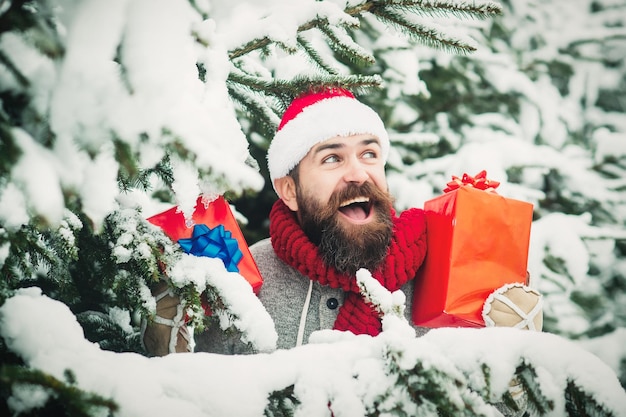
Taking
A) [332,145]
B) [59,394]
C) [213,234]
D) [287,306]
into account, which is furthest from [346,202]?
[59,394]

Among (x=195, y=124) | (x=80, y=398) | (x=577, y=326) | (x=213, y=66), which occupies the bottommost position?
(x=577, y=326)

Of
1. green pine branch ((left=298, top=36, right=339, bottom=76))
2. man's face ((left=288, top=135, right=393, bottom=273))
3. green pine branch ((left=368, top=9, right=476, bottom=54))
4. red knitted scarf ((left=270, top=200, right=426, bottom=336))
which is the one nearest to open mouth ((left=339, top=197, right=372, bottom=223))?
man's face ((left=288, top=135, right=393, bottom=273))

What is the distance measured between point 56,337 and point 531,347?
0.84 m

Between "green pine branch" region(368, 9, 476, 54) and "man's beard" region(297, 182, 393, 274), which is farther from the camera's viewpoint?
"man's beard" region(297, 182, 393, 274)

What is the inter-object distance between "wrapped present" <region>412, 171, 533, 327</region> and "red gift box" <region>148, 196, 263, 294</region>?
659 millimetres

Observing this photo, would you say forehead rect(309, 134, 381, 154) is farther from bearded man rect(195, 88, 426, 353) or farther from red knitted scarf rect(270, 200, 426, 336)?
red knitted scarf rect(270, 200, 426, 336)

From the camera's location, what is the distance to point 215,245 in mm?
1546

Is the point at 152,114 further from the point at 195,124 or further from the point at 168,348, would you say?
the point at 168,348

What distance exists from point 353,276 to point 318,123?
24.7 inches

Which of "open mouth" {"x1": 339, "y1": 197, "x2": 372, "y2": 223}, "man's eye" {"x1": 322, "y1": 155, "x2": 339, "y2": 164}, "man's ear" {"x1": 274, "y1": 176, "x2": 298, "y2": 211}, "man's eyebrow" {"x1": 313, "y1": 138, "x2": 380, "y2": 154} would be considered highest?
"man's eyebrow" {"x1": 313, "y1": 138, "x2": 380, "y2": 154}

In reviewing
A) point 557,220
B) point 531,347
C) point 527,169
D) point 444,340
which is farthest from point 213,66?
point 527,169

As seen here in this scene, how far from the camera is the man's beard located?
5.98 ft

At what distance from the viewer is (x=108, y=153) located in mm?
716

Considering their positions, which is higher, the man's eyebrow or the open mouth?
the man's eyebrow
